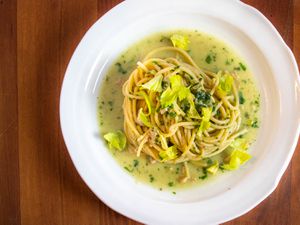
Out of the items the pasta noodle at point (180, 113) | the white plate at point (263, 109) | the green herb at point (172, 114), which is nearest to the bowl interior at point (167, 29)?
the white plate at point (263, 109)

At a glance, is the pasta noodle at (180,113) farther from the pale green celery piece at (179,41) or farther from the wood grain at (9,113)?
the wood grain at (9,113)

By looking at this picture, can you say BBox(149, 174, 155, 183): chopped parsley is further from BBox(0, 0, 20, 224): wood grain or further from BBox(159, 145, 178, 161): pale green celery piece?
BBox(0, 0, 20, 224): wood grain

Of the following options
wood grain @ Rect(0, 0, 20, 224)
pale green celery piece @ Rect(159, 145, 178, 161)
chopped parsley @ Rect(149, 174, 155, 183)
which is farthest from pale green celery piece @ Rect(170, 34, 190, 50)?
wood grain @ Rect(0, 0, 20, 224)

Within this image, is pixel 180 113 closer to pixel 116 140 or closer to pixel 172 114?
pixel 172 114

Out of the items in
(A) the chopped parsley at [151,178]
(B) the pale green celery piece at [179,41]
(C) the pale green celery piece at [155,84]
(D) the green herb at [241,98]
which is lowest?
(A) the chopped parsley at [151,178]

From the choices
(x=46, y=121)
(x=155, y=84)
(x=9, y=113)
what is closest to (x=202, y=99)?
(x=155, y=84)

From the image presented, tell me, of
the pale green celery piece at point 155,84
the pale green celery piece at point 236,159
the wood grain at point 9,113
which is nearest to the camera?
the pale green celery piece at point 155,84
